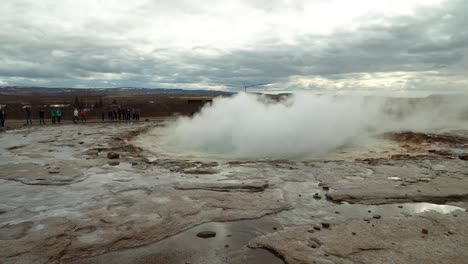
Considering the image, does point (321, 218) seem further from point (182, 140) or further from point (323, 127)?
point (182, 140)

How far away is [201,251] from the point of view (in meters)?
4.05

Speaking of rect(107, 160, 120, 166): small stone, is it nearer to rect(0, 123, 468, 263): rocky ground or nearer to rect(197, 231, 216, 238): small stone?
rect(0, 123, 468, 263): rocky ground

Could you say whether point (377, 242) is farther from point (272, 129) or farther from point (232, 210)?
point (272, 129)

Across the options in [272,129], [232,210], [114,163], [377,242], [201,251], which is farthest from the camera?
[272,129]

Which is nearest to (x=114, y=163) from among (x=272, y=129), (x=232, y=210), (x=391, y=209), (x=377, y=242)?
(x=232, y=210)

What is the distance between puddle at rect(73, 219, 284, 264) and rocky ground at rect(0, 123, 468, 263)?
0.04ft

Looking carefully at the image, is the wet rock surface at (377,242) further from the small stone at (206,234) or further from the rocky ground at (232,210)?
the small stone at (206,234)

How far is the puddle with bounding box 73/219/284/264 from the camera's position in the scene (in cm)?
383

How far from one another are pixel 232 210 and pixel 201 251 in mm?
1488

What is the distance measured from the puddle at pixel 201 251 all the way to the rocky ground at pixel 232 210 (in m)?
0.01

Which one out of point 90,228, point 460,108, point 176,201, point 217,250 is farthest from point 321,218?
point 460,108

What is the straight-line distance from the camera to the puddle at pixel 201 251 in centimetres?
383

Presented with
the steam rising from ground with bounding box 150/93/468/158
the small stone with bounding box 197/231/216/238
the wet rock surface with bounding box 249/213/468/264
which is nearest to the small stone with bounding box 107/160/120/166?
the steam rising from ground with bounding box 150/93/468/158

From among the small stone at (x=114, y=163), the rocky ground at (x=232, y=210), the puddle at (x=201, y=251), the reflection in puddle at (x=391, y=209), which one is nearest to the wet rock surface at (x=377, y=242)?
the rocky ground at (x=232, y=210)
